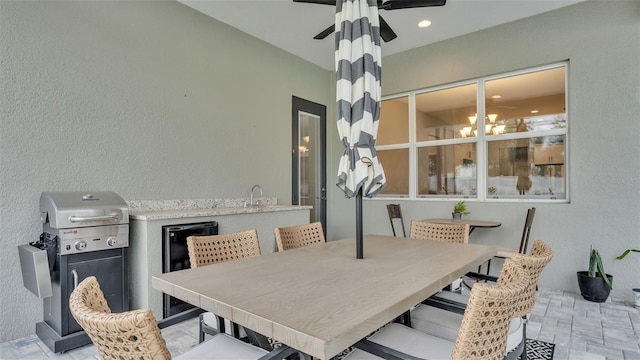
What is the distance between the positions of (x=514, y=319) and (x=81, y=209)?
2.79 meters

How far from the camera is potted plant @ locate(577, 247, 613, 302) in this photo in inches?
127

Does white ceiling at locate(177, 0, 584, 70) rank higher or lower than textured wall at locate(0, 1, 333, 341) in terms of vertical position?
higher

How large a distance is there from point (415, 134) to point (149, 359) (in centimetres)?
464

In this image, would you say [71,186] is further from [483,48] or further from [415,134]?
[483,48]

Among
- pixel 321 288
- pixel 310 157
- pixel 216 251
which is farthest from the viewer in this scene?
pixel 310 157

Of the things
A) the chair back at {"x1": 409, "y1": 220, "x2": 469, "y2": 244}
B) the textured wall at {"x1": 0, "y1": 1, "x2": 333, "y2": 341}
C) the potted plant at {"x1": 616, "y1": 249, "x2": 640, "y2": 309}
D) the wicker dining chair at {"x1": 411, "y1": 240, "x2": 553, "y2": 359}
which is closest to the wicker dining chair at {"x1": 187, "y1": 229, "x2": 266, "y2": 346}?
the wicker dining chair at {"x1": 411, "y1": 240, "x2": 553, "y2": 359}

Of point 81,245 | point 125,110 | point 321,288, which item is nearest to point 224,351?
point 321,288

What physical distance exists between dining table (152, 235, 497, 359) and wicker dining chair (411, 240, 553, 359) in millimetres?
233

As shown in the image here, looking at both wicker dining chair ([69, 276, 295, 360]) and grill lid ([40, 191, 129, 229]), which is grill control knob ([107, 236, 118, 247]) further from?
wicker dining chair ([69, 276, 295, 360])

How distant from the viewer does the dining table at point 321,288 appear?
35.3 inches

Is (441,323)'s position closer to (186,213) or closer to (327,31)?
(186,213)

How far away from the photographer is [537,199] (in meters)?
3.92

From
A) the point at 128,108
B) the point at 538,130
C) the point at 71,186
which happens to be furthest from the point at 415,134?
the point at 71,186

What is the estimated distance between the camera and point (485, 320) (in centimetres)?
97
